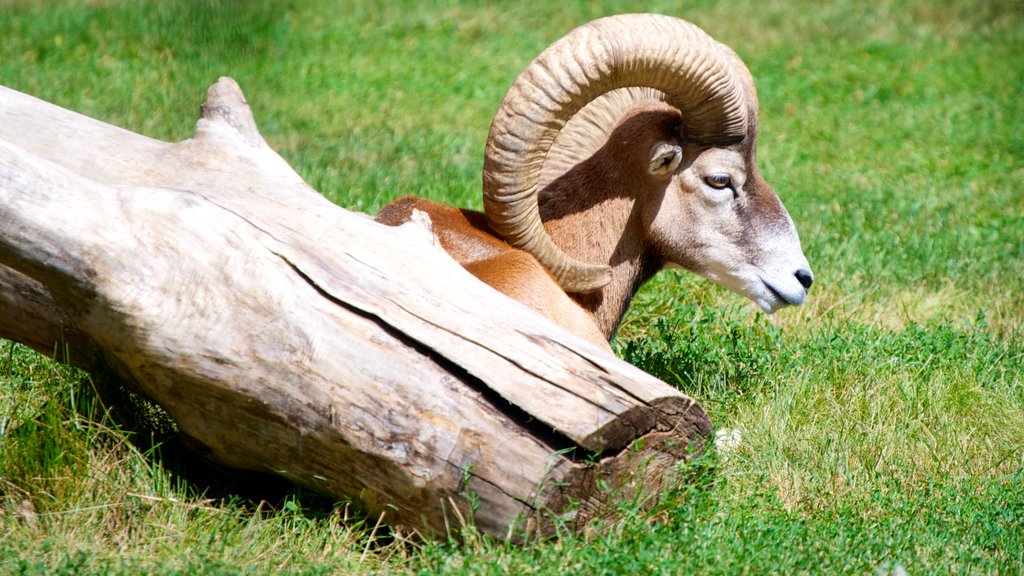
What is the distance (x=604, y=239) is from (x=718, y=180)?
620mm

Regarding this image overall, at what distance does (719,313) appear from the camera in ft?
21.4

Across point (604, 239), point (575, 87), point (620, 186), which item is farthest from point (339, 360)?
point (620, 186)

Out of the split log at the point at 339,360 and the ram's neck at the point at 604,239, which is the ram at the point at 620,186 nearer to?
the ram's neck at the point at 604,239

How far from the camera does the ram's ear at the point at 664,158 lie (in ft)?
17.0

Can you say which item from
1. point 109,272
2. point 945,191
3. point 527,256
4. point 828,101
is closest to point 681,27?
point 527,256

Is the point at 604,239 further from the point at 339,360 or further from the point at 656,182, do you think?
the point at 339,360

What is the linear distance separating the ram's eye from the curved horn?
1.04ft

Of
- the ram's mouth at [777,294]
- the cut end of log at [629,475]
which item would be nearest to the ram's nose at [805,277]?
the ram's mouth at [777,294]

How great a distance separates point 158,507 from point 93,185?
3.92ft

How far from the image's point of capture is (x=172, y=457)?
14.1 ft

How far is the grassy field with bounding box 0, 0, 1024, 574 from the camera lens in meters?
3.96

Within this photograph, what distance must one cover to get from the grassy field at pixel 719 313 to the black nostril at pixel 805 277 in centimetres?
46

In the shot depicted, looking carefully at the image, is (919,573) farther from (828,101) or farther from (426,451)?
(828,101)

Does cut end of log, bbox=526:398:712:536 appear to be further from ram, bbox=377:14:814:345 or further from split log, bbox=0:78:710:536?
ram, bbox=377:14:814:345
